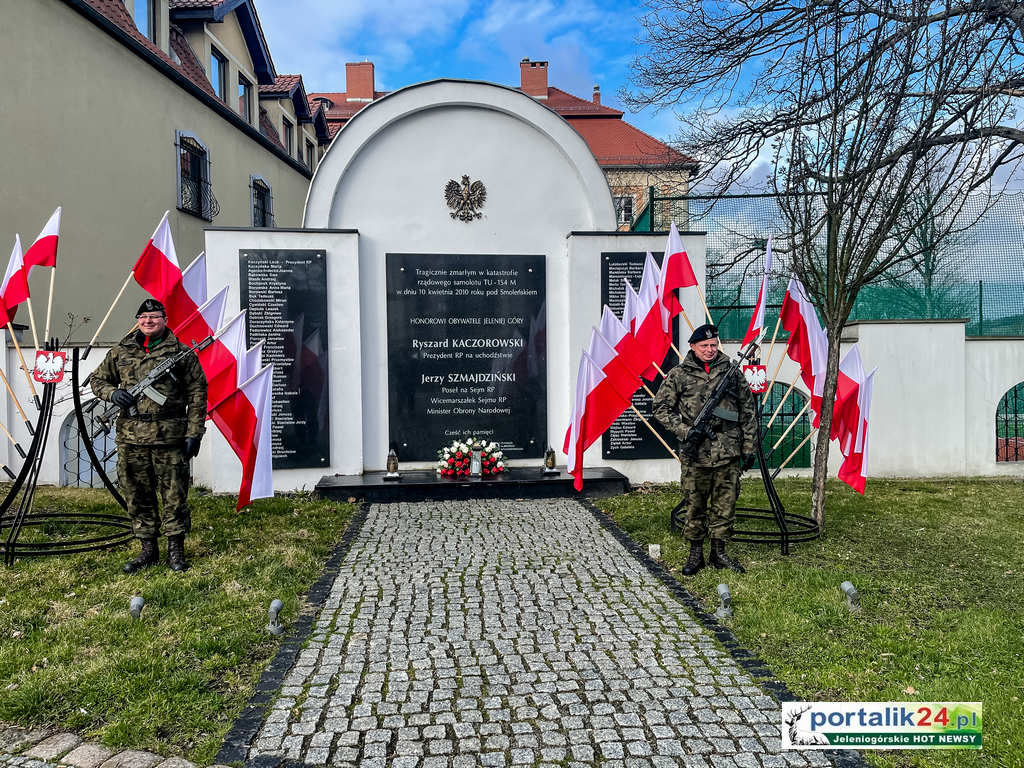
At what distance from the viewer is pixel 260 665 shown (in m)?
3.94

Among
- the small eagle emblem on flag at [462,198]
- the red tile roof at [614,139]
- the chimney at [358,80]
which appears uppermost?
the chimney at [358,80]

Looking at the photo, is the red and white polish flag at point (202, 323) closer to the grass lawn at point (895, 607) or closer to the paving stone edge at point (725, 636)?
the paving stone edge at point (725, 636)

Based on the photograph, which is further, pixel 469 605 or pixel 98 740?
pixel 469 605

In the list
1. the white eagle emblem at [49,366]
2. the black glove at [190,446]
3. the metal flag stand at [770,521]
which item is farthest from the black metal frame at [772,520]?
the white eagle emblem at [49,366]

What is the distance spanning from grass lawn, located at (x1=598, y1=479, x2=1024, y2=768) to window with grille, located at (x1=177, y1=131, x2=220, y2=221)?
12345 mm

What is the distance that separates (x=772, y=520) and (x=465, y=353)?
453cm

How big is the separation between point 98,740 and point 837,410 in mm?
6482

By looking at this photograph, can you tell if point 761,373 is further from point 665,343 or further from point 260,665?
point 260,665

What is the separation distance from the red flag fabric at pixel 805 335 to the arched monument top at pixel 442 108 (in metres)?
3.70

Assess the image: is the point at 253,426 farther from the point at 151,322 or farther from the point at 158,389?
the point at 151,322

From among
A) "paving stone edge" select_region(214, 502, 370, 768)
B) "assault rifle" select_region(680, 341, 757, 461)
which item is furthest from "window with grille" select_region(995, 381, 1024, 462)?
"paving stone edge" select_region(214, 502, 370, 768)

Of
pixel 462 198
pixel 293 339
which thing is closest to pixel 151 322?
pixel 293 339

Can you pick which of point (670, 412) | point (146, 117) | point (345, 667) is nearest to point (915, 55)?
point (670, 412)

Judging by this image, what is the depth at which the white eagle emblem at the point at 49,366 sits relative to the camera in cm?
590
